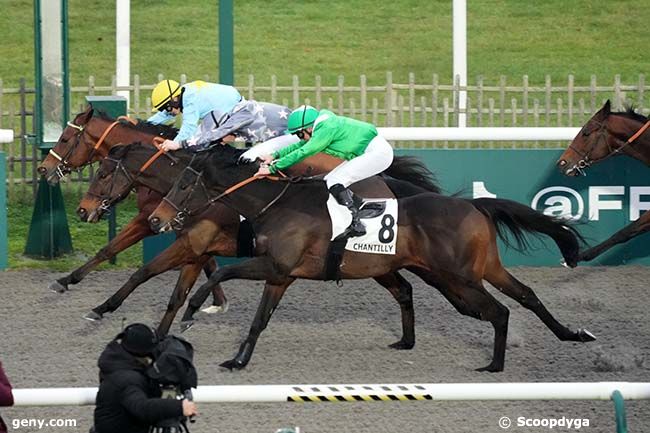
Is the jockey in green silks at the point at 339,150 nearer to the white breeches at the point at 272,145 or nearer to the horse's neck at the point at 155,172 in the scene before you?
the white breeches at the point at 272,145

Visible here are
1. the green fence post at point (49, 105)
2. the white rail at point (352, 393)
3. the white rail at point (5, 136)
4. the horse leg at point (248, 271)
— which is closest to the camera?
the white rail at point (352, 393)

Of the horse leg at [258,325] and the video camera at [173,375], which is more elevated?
the video camera at [173,375]

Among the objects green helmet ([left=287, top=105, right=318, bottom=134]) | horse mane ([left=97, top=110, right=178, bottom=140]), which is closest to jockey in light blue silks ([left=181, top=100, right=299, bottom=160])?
horse mane ([left=97, top=110, right=178, bottom=140])

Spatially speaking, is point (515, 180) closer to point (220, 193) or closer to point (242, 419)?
point (220, 193)

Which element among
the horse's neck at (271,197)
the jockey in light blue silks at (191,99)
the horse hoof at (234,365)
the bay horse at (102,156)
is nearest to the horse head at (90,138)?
the bay horse at (102,156)

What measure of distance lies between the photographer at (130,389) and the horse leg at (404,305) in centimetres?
467

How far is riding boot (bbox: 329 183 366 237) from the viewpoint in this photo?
10969 mm

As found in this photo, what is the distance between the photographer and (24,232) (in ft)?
52.5

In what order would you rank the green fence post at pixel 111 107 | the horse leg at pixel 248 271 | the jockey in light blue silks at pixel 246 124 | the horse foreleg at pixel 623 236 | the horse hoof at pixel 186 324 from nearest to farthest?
the horse leg at pixel 248 271
the horse hoof at pixel 186 324
the jockey in light blue silks at pixel 246 124
the horse foreleg at pixel 623 236
the green fence post at pixel 111 107

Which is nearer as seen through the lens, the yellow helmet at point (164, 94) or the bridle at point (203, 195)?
the bridle at point (203, 195)

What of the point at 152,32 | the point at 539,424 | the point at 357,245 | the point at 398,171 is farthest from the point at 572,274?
the point at 152,32

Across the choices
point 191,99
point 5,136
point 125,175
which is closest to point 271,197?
point 125,175

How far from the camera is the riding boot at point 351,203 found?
432 inches

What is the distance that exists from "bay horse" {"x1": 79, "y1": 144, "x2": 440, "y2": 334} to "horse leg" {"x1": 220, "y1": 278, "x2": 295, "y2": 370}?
2.64 feet
